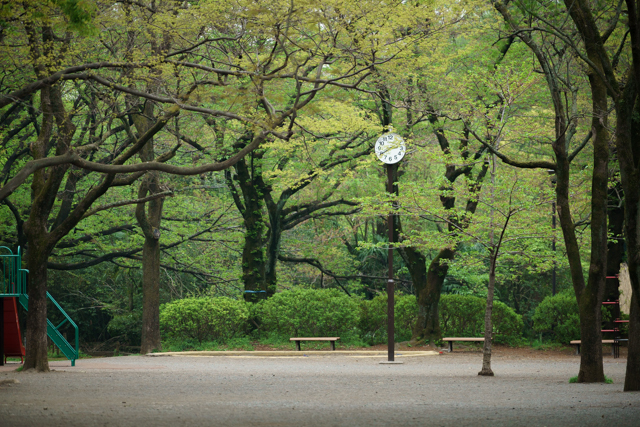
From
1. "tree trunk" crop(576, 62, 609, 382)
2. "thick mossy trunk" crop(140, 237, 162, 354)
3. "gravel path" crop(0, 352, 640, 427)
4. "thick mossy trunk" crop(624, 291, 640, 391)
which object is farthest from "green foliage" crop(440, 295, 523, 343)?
"thick mossy trunk" crop(624, 291, 640, 391)

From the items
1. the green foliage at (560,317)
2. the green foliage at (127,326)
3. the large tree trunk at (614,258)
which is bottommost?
the green foliage at (127,326)

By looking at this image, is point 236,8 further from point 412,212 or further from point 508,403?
point 508,403

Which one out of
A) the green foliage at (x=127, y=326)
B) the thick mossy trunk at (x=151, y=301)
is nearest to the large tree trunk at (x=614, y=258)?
the thick mossy trunk at (x=151, y=301)

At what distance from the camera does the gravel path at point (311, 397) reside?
23.1 ft

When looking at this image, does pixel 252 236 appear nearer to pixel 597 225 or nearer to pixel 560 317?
pixel 560 317

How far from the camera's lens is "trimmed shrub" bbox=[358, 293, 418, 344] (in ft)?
74.9

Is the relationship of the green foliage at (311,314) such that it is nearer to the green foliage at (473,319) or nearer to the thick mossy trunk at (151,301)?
the green foliage at (473,319)

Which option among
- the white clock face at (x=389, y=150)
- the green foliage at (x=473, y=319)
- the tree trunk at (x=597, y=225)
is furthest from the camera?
the green foliage at (x=473, y=319)

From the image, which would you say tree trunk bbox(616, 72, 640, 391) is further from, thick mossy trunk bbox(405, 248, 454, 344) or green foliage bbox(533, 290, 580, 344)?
green foliage bbox(533, 290, 580, 344)

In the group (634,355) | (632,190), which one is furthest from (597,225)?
(632,190)

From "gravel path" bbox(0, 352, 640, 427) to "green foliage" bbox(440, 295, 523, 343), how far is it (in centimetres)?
613

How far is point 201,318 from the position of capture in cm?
2192

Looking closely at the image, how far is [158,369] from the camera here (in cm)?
1482

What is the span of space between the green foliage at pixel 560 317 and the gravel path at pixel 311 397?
560 cm
